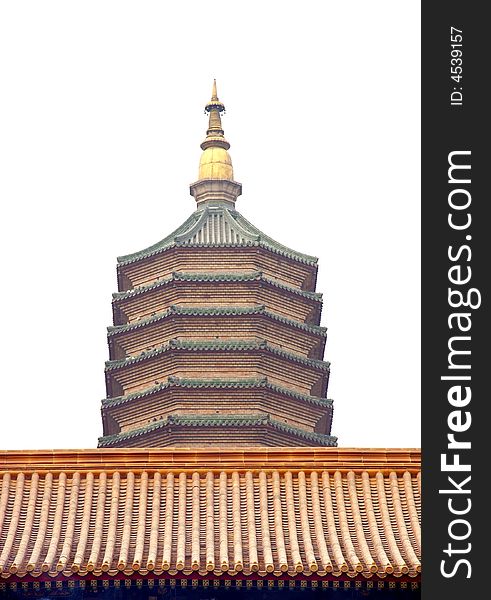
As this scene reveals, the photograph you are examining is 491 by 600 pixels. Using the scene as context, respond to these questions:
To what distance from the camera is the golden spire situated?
137ft

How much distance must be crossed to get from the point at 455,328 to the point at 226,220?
23.7m

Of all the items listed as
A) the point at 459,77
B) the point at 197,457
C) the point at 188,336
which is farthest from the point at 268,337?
the point at 459,77

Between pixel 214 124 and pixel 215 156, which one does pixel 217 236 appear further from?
pixel 214 124

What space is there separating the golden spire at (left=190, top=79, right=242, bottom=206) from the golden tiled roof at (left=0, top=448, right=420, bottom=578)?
20588mm

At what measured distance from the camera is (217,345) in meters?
38.4

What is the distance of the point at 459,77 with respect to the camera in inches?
721

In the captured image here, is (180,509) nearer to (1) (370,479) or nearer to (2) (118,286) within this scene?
(1) (370,479)

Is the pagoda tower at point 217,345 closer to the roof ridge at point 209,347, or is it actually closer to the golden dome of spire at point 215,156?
the roof ridge at point 209,347

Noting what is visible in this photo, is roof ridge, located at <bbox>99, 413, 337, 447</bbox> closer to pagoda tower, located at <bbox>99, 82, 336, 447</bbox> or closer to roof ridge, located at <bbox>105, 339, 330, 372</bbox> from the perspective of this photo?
pagoda tower, located at <bbox>99, 82, 336, 447</bbox>

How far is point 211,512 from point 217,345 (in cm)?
1790

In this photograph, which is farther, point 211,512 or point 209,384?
point 209,384

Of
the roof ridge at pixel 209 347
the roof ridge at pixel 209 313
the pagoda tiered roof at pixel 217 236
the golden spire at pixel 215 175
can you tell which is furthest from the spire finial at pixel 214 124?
the roof ridge at pixel 209 347

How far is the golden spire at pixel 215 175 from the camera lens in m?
41.7

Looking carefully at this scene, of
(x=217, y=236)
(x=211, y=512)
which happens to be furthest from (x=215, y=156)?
(x=211, y=512)
